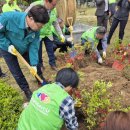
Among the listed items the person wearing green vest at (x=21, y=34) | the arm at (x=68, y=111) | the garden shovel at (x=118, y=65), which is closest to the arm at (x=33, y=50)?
the person wearing green vest at (x=21, y=34)

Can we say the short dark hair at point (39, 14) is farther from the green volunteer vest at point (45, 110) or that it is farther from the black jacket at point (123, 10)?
the black jacket at point (123, 10)

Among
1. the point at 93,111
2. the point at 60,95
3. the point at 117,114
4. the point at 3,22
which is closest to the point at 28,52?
the point at 3,22

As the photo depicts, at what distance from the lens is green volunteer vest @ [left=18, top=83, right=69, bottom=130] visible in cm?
288

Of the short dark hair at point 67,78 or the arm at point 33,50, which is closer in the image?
the short dark hair at point 67,78

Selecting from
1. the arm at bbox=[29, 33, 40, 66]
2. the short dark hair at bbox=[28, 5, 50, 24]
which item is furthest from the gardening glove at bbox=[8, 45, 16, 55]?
the short dark hair at bbox=[28, 5, 50, 24]

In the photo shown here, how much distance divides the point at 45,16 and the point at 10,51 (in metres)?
0.88

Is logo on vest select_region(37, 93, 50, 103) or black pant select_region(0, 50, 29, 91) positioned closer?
logo on vest select_region(37, 93, 50, 103)

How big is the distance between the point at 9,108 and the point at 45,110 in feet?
3.54

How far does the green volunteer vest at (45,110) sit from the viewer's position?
2883mm

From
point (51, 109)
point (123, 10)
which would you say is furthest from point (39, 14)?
point (123, 10)

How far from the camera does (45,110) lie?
113 inches

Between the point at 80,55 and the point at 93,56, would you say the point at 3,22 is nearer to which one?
the point at 80,55

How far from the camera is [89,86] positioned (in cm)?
468

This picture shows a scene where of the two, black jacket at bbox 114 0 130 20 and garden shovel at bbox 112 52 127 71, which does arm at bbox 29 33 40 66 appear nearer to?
garden shovel at bbox 112 52 127 71
